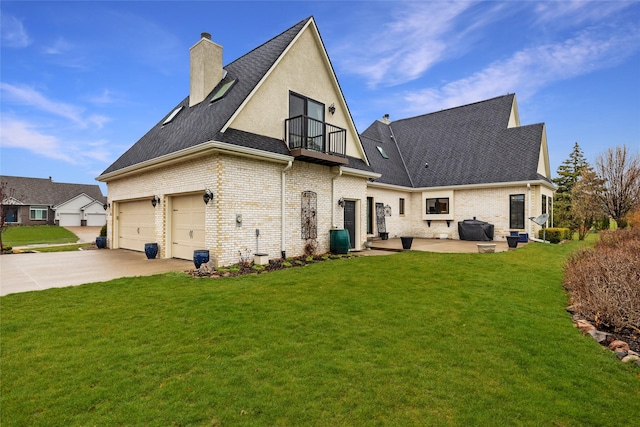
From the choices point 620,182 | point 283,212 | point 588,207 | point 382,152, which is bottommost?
point 283,212

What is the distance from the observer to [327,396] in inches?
118

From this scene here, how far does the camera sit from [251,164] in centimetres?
988

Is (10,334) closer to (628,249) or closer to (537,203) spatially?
(628,249)

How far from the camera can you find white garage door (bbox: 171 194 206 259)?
10.2 m

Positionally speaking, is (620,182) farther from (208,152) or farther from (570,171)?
(208,152)

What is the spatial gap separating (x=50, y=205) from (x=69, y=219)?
114 inches

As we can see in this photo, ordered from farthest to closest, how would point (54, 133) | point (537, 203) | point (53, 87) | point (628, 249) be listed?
point (54, 133)
point (537, 203)
point (53, 87)
point (628, 249)

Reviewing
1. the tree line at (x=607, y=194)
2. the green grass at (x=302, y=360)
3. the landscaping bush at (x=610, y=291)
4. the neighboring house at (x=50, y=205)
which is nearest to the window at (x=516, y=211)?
the tree line at (x=607, y=194)

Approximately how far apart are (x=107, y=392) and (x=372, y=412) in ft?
8.16

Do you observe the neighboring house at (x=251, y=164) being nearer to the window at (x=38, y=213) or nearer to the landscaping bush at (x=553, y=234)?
the landscaping bush at (x=553, y=234)

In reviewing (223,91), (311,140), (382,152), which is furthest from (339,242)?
(382,152)

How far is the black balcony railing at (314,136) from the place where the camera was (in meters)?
11.3

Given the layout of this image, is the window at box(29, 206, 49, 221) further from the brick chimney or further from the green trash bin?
the green trash bin

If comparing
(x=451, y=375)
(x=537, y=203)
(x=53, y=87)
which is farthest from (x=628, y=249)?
(x=53, y=87)
